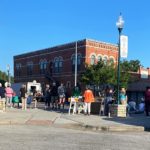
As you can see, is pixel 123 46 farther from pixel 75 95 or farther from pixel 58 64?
pixel 58 64

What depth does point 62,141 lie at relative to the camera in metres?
11.9

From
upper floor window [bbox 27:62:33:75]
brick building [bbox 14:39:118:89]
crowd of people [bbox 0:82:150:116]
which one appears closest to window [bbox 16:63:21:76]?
brick building [bbox 14:39:118:89]

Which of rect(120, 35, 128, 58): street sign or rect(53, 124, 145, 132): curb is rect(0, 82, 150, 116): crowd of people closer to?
rect(120, 35, 128, 58): street sign

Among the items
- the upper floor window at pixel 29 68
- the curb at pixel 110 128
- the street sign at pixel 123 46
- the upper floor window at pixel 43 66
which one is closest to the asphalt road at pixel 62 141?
the curb at pixel 110 128

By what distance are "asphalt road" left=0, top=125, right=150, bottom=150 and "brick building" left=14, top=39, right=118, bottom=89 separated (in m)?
45.4

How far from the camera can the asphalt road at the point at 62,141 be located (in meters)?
10.8

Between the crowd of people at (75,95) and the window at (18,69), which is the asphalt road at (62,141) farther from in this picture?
the window at (18,69)

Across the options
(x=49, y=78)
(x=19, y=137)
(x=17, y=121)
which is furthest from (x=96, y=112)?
(x=49, y=78)

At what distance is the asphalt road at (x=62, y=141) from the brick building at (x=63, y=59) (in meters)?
45.4

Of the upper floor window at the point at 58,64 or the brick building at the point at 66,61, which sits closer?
the brick building at the point at 66,61

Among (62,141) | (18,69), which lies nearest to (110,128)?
(62,141)

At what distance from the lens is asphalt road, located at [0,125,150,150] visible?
10820 mm

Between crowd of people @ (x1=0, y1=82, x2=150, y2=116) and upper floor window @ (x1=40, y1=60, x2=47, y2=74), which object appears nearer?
crowd of people @ (x1=0, y1=82, x2=150, y2=116)

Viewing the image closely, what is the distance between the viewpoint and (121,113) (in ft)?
69.8
